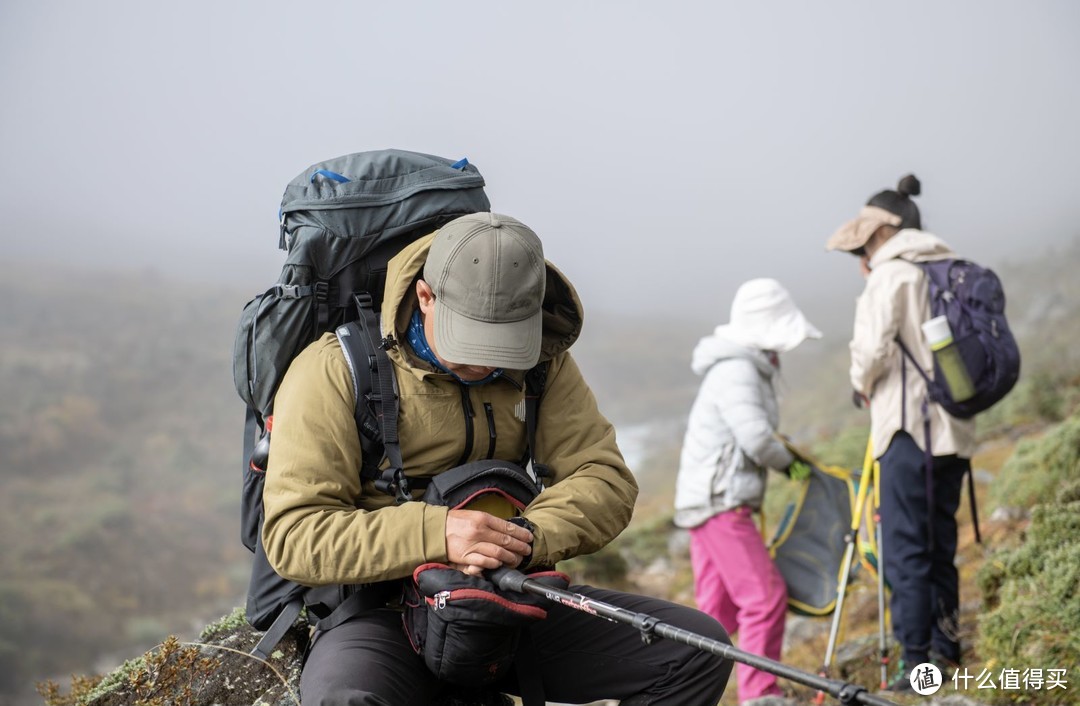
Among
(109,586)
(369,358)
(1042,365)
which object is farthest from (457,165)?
(109,586)

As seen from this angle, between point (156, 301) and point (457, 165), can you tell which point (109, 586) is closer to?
point (156, 301)

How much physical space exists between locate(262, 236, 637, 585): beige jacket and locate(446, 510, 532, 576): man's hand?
44 mm

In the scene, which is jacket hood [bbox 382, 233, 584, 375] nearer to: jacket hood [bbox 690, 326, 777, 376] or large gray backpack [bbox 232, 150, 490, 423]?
large gray backpack [bbox 232, 150, 490, 423]

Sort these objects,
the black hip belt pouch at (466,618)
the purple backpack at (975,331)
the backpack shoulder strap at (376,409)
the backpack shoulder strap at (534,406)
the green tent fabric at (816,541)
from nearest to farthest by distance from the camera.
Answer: the black hip belt pouch at (466,618)
the backpack shoulder strap at (376,409)
the backpack shoulder strap at (534,406)
the purple backpack at (975,331)
the green tent fabric at (816,541)

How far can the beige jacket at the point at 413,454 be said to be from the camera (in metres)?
3.01

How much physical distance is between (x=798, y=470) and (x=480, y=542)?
15.1 feet

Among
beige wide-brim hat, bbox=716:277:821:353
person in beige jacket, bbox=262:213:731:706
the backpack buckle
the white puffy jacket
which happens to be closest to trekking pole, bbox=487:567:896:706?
person in beige jacket, bbox=262:213:731:706

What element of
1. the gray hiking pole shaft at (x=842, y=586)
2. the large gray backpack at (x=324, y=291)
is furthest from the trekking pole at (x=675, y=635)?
the gray hiking pole shaft at (x=842, y=586)

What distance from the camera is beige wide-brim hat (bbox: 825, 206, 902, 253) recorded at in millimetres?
6668

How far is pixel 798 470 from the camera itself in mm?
6941

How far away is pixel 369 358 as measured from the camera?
333 centimetres

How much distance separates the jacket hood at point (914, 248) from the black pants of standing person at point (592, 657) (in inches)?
156

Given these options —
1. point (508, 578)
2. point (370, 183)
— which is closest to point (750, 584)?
point (508, 578)

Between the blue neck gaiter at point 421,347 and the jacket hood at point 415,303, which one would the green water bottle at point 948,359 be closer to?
the jacket hood at point 415,303
